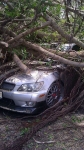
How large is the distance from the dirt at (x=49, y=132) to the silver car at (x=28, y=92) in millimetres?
270

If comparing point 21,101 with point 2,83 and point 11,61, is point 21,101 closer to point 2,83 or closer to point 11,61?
point 2,83

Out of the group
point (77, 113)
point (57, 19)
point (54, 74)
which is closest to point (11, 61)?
point (54, 74)

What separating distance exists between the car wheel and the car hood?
328mm

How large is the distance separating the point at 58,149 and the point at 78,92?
1940 millimetres

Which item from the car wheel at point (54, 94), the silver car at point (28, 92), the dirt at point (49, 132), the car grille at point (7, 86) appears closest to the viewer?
the dirt at point (49, 132)

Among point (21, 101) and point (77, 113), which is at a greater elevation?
point (21, 101)

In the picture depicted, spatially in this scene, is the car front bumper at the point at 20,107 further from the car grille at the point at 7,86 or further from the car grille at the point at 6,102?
the car grille at the point at 7,86

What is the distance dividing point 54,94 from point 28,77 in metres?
0.74

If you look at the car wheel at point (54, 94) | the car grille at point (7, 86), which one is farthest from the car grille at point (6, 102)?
the car wheel at point (54, 94)

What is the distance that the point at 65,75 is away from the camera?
219 inches

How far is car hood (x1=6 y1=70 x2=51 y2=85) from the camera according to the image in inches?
194

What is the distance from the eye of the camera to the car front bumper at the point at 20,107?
4879mm

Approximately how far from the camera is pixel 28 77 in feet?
16.5

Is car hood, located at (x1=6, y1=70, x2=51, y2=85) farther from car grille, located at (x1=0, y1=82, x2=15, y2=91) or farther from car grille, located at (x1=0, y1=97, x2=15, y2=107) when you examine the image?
→ car grille, located at (x1=0, y1=97, x2=15, y2=107)
